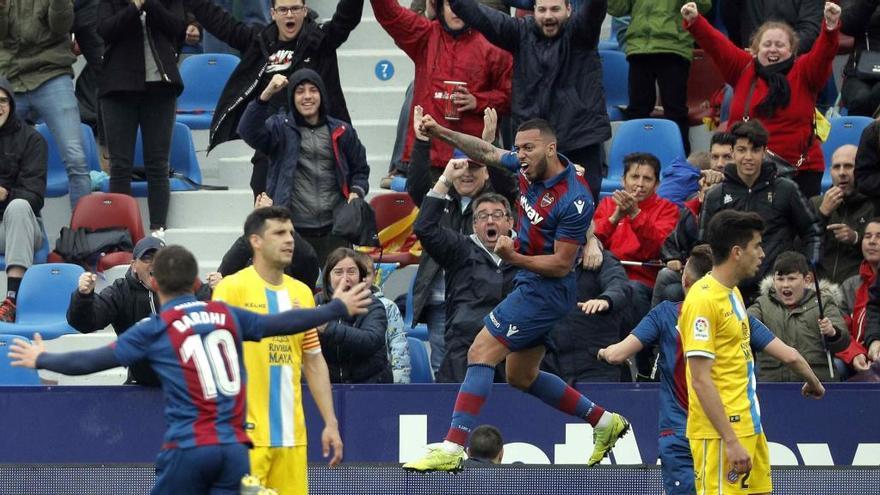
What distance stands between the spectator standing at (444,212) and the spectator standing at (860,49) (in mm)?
3091

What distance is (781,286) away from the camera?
11.3 metres

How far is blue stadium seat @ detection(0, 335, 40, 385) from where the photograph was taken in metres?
12.3

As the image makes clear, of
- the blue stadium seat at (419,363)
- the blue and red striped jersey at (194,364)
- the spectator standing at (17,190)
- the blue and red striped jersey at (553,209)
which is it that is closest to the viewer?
the blue and red striped jersey at (194,364)

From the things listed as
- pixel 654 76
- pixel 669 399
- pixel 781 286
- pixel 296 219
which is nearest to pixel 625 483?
pixel 669 399

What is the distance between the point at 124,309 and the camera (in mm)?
11758

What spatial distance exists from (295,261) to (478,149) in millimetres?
2200

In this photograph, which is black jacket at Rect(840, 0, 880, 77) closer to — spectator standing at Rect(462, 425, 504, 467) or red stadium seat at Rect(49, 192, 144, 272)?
spectator standing at Rect(462, 425, 504, 467)

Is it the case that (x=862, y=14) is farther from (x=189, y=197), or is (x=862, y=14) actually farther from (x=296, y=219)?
(x=189, y=197)

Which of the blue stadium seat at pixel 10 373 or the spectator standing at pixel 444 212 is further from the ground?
the spectator standing at pixel 444 212

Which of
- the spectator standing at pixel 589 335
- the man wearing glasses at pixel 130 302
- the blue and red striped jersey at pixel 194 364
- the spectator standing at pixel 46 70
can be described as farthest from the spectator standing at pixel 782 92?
the blue and red striped jersey at pixel 194 364

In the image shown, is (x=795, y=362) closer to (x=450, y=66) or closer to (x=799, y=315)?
(x=799, y=315)

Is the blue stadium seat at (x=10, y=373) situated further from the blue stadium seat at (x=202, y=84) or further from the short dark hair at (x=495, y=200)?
the blue stadium seat at (x=202, y=84)

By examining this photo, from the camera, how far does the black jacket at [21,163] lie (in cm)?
1385

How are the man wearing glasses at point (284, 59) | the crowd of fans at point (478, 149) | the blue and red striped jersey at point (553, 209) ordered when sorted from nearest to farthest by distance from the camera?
the blue and red striped jersey at point (553, 209) < the crowd of fans at point (478, 149) < the man wearing glasses at point (284, 59)
